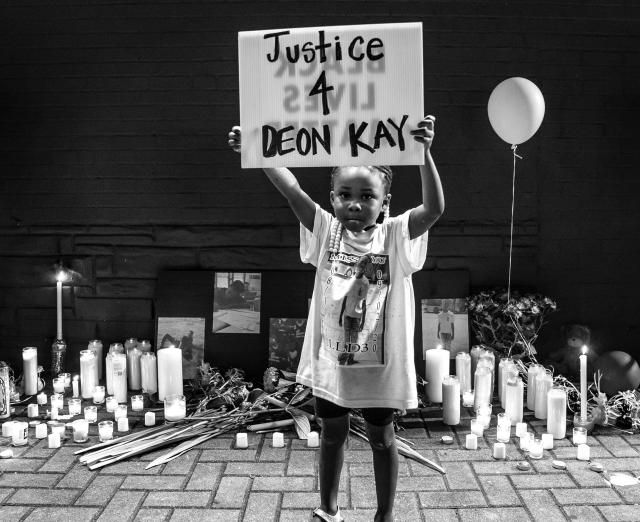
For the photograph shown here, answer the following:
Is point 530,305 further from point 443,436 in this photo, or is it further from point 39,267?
point 39,267

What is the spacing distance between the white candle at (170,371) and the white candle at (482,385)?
6.43ft

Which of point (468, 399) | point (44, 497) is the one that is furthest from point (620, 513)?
point (44, 497)

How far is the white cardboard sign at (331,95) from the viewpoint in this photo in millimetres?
2479

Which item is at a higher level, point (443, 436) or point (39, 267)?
point (39, 267)

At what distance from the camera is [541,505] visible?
3129mm

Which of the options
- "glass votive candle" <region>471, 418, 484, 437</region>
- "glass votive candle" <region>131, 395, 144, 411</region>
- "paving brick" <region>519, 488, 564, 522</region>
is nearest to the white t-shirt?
"paving brick" <region>519, 488, 564, 522</region>

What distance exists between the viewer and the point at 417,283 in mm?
4988

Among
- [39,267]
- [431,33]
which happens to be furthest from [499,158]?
[39,267]

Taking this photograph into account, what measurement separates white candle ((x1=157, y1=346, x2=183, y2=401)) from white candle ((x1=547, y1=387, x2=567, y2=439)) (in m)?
2.37

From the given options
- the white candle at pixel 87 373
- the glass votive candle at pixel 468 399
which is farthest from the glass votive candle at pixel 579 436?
the white candle at pixel 87 373

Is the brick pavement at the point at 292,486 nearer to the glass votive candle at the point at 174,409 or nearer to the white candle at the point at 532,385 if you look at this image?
the glass votive candle at the point at 174,409

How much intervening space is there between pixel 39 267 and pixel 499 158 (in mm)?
3580

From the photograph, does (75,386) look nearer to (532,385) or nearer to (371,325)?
(371,325)

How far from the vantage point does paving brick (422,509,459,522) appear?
9.91 ft
